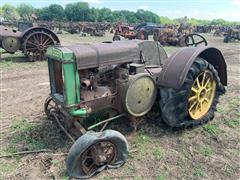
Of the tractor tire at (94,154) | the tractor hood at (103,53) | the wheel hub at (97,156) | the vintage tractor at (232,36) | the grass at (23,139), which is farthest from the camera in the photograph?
the vintage tractor at (232,36)

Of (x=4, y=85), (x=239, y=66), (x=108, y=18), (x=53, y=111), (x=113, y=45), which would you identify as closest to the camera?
(x=113, y=45)

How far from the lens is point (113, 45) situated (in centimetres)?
371

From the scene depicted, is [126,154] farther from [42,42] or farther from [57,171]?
[42,42]

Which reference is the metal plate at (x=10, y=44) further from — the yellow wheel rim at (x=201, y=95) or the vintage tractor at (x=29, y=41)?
the yellow wheel rim at (x=201, y=95)

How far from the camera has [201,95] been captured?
4.24 meters

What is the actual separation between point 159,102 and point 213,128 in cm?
101

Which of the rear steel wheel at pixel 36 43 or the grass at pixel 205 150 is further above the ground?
the rear steel wheel at pixel 36 43

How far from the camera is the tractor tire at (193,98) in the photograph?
3.78m

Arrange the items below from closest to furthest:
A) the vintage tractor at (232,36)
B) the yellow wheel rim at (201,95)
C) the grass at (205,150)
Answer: the grass at (205,150)
the yellow wheel rim at (201,95)
the vintage tractor at (232,36)

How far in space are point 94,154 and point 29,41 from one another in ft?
27.0

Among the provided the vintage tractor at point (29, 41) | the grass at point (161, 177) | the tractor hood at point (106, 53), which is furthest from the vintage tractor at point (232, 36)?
the grass at point (161, 177)

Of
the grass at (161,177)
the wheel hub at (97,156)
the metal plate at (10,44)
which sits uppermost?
the metal plate at (10,44)

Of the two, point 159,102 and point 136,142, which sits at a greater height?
point 159,102

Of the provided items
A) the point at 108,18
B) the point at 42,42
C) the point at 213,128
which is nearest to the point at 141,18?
the point at 108,18
